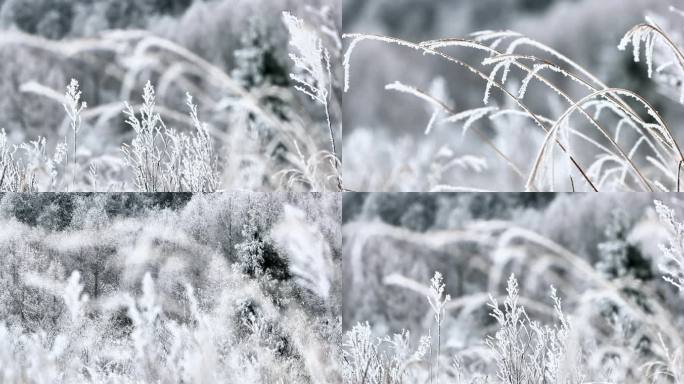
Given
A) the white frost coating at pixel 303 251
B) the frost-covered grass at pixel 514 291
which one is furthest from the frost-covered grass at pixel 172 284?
the frost-covered grass at pixel 514 291

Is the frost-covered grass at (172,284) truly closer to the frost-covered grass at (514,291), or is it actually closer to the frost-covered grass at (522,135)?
the frost-covered grass at (514,291)

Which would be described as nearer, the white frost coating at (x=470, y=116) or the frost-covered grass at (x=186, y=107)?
the white frost coating at (x=470, y=116)

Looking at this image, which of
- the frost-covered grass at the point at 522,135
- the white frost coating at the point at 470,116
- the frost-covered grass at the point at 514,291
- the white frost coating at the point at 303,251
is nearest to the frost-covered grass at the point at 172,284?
the white frost coating at the point at 303,251

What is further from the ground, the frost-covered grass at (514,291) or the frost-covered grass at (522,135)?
the frost-covered grass at (522,135)

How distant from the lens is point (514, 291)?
2.19 meters

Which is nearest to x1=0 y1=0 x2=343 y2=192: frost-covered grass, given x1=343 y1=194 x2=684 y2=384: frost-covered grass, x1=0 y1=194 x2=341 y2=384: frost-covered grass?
x1=0 y1=194 x2=341 y2=384: frost-covered grass

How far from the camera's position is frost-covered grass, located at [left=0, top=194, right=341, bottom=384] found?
218cm

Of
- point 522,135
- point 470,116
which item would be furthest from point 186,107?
point 522,135

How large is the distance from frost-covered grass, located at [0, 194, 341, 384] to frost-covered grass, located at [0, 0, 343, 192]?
0.07 meters

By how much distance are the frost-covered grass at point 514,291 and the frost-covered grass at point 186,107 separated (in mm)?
293

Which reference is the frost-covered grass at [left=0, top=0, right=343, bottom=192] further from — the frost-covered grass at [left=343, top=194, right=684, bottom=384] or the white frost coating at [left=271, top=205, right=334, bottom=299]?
Result: the frost-covered grass at [left=343, top=194, right=684, bottom=384]

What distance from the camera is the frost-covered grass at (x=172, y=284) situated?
2.18m

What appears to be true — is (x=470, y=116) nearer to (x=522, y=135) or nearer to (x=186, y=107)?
(x=522, y=135)

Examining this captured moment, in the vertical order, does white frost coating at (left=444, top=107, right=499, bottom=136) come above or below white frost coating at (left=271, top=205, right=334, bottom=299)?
above
